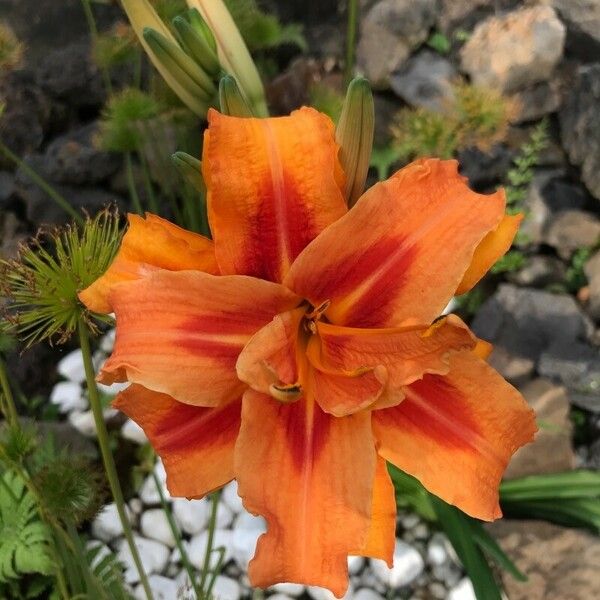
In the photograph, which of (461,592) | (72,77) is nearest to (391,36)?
(72,77)

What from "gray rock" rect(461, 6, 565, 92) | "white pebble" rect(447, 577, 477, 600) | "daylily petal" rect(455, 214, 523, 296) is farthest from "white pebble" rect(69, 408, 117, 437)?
"gray rock" rect(461, 6, 565, 92)

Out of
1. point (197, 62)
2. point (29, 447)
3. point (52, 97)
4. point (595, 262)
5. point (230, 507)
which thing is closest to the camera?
point (197, 62)

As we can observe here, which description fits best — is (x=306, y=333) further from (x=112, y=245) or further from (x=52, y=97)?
(x=52, y=97)

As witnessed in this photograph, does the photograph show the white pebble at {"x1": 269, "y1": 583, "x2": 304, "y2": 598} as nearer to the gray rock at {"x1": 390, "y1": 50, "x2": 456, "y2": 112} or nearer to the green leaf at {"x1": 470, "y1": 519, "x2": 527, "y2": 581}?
the green leaf at {"x1": 470, "y1": 519, "x2": 527, "y2": 581}

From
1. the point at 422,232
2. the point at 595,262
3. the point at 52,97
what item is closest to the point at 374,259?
the point at 422,232

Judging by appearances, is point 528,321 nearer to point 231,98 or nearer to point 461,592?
point 461,592
